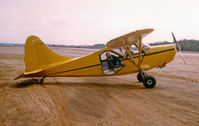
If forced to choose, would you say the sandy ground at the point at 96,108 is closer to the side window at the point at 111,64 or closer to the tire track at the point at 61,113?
the tire track at the point at 61,113

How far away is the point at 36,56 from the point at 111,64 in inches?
142

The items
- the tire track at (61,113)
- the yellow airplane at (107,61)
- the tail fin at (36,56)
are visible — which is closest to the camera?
the tire track at (61,113)

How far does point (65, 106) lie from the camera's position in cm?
411

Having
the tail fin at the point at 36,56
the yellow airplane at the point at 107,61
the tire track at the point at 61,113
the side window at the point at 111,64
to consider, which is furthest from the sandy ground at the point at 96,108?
the side window at the point at 111,64

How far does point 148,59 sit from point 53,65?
15.1 ft

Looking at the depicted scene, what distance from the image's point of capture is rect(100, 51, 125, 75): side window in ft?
22.1

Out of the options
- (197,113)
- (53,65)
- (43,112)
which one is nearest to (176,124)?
(197,113)

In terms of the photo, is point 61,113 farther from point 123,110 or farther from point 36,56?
point 36,56

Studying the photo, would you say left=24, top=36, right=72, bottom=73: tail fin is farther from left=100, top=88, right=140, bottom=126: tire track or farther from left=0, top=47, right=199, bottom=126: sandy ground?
left=100, top=88, right=140, bottom=126: tire track

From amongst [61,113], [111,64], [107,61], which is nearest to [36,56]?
[107,61]

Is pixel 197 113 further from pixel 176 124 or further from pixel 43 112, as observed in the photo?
pixel 43 112

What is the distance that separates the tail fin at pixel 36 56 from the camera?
6477 mm

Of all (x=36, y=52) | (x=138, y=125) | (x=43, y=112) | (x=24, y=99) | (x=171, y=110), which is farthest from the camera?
(x=36, y=52)

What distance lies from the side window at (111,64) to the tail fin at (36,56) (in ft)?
7.82
